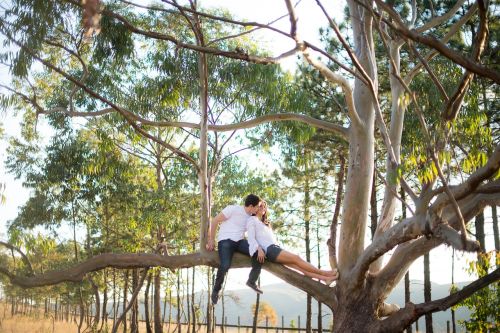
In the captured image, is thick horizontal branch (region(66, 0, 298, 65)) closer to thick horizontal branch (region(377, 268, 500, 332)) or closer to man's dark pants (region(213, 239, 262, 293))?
man's dark pants (region(213, 239, 262, 293))

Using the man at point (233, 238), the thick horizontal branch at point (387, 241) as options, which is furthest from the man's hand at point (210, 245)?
the thick horizontal branch at point (387, 241)

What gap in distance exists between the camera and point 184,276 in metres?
19.8

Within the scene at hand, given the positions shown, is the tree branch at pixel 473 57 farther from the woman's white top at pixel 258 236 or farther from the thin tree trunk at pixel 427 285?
the thin tree trunk at pixel 427 285

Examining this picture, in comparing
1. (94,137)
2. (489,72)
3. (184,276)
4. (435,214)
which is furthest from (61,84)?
(489,72)

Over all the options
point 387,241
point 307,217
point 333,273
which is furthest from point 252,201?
point 307,217

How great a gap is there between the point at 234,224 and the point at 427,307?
1914mm

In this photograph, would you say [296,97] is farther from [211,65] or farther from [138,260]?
[138,260]

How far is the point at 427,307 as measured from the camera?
15.7 ft

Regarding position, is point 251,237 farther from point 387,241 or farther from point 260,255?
point 387,241

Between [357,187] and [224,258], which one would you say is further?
[357,187]

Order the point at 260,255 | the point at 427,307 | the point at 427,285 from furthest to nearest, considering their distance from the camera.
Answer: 1. the point at 427,285
2. the point at 260,255
3. the point at 427,307

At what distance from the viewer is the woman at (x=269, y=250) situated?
5468mm

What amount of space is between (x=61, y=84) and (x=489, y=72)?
521 inches

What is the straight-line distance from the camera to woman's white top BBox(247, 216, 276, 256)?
548 centimetres
